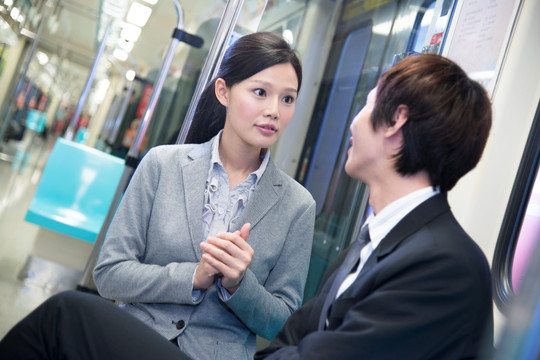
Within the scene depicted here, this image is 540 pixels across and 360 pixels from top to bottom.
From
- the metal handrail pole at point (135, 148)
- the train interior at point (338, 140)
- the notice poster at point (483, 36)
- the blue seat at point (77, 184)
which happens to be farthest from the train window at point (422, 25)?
the blue seat at point (77, 184)

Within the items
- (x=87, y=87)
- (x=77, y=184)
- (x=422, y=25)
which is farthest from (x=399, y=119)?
(x=87, y=87)

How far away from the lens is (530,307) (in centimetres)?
47

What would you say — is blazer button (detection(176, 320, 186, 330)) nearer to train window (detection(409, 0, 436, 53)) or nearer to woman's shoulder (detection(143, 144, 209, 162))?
woman's shoulder (detection(143, 144, 209, 162))

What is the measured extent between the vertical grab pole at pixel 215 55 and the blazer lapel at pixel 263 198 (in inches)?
24.8

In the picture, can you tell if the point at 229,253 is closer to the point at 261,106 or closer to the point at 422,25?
the point at 261,106

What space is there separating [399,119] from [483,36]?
4.80 feet

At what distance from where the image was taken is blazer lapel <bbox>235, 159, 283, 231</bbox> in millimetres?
1713

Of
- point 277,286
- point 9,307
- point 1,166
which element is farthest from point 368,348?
point 1,166

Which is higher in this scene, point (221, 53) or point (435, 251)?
point (221, 53)

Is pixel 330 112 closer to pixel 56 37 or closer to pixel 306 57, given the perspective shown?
pixel 306 57

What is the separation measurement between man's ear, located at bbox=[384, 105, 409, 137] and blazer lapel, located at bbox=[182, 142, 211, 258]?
0.69 m

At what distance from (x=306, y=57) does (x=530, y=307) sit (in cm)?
302

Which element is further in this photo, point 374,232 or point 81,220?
point 81,220

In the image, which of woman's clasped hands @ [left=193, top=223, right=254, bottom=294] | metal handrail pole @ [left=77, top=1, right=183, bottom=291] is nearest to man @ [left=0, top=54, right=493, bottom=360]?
woman's clasped hands @ [left=193, top=223, right=254, bottom=294]
